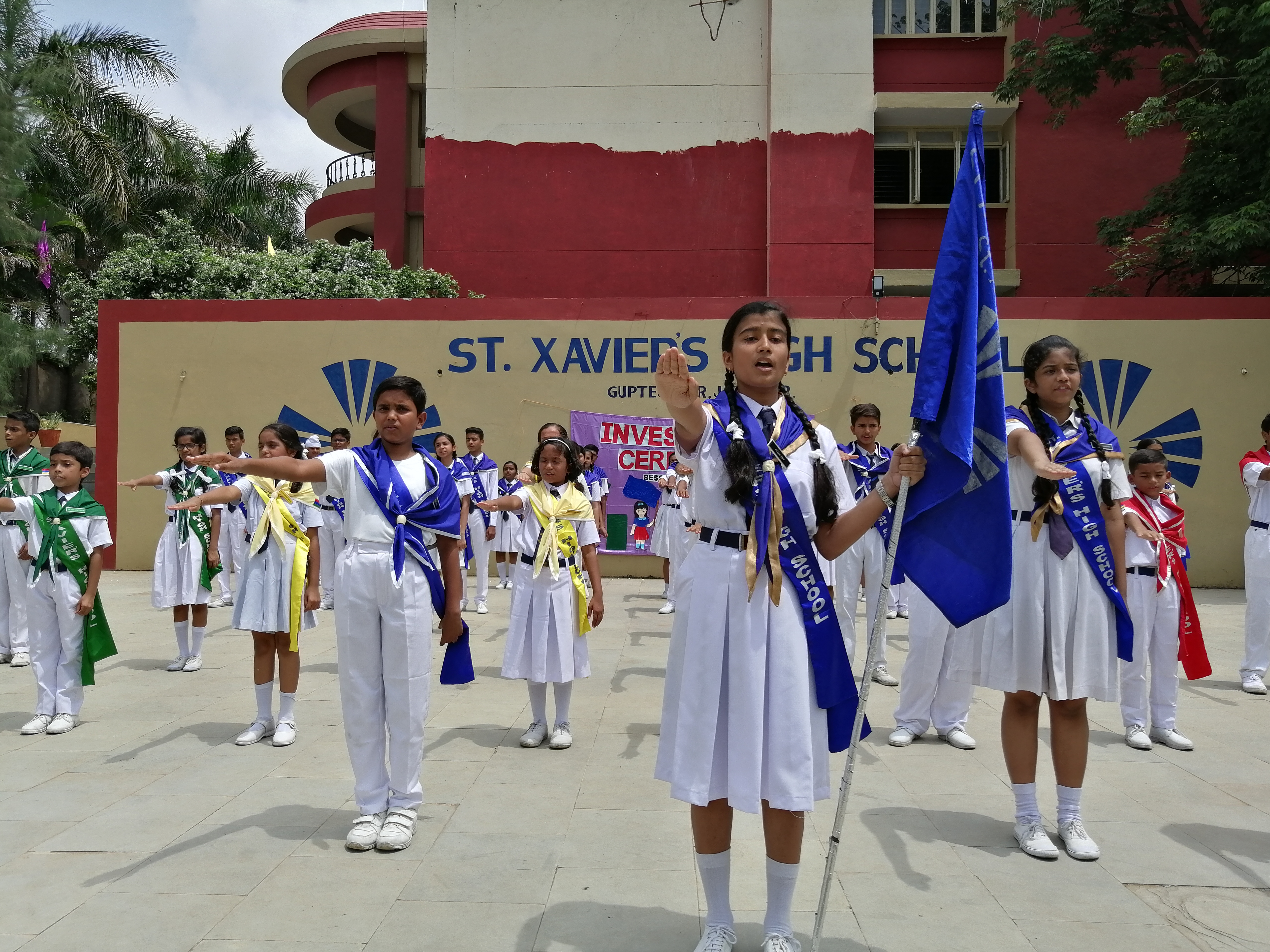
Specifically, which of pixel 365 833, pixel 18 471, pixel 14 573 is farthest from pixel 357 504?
pixel 14 573

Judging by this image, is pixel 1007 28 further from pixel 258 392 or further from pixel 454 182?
pixel 258 392

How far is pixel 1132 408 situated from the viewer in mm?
12625

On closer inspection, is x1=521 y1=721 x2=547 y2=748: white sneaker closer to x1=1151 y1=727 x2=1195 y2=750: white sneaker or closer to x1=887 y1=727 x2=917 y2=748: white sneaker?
x1=887 y1=727 x2=917 y2=748: white sneaker

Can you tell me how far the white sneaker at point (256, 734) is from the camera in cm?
541

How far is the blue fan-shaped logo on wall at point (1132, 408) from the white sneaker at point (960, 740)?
8291 mm

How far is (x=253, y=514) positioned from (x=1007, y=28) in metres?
16.8

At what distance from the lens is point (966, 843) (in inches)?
156

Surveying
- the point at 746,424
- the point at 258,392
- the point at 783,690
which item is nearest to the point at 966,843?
the point at 783,690

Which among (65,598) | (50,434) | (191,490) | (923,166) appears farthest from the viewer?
(50,434)

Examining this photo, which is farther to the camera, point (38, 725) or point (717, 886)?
point (38, 725)

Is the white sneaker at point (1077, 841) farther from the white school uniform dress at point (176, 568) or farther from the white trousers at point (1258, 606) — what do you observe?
the white school uniform dress at point (176, 568)

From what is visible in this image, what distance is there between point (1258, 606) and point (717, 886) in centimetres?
592

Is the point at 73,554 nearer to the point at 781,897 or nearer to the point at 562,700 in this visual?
the point at 562,700

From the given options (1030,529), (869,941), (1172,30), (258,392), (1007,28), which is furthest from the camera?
(1007,28)
